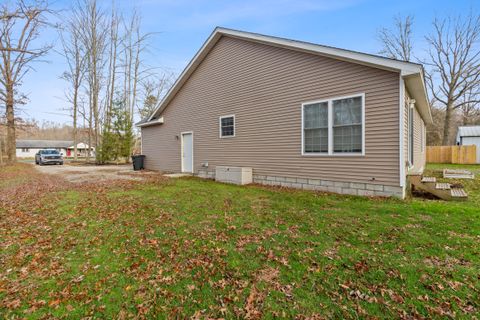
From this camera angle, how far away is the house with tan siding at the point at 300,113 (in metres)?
6.24

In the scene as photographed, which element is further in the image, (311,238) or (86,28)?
(86,28)

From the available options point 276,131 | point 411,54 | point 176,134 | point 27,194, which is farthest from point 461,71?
point 27,194

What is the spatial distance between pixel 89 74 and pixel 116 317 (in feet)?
92.0

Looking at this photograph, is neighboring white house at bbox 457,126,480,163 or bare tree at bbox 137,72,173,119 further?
bare tree at bbox 137,72,173,119

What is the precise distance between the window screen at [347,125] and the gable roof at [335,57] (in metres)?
1.07

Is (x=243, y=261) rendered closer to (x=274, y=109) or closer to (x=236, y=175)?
(x=236, y=175)

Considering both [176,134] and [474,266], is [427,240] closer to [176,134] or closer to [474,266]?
[474,266]

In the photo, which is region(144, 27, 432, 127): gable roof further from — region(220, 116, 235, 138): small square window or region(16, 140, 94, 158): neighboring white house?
region(16, 140, 94, 158): neighboring white house

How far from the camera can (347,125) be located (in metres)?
6.88

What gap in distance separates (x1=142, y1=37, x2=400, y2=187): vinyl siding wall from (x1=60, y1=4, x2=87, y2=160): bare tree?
17.9m

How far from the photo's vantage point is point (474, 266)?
2.94 metres

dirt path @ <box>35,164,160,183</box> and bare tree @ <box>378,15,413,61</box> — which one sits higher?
bare tree @ <box>378,15,413,61</box>

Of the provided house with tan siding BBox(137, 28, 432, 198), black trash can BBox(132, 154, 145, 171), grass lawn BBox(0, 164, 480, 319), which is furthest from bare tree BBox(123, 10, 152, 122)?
grass lawn BBox(0, 164, 480, 319)

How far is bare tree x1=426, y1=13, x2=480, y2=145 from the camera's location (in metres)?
21.1
